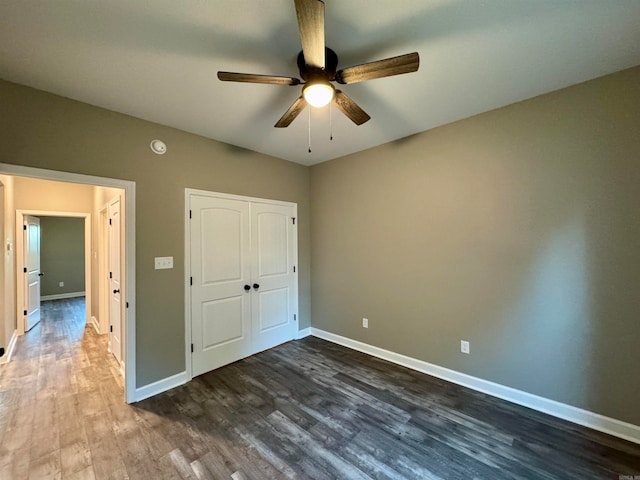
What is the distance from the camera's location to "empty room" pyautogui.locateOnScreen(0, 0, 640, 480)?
5.11 ft

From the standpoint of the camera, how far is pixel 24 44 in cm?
156

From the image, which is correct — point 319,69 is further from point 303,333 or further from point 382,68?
point 303,333

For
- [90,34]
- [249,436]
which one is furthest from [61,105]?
[249,436]

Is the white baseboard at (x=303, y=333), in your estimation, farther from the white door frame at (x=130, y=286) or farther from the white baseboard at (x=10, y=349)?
the white baseboard at (x=10, y=349)

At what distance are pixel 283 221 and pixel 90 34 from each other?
2.61m

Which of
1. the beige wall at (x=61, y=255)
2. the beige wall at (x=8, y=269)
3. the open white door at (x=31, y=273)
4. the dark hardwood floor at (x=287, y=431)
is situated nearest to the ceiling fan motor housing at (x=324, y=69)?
the dark hardwood floor at (x=287, y=431)

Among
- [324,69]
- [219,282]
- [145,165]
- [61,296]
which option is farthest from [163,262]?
[61,296]

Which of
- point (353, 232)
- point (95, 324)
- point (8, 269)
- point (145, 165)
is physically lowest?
point (95, 324)

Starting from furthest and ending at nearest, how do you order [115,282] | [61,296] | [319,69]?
[61,296], [115,282], [319,69]

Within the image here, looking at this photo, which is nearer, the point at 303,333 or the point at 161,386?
the point at 161,386

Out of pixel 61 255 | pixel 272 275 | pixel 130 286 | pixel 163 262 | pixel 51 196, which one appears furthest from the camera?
pixel 61 255

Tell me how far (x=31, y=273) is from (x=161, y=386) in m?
4.17

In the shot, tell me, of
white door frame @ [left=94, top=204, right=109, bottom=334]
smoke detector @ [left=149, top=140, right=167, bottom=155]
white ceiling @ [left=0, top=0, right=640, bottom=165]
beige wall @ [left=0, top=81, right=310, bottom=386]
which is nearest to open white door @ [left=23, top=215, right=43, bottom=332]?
white door frame @ [left=94, top=204, right=109, bottom=334]

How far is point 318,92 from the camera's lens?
158 cm
